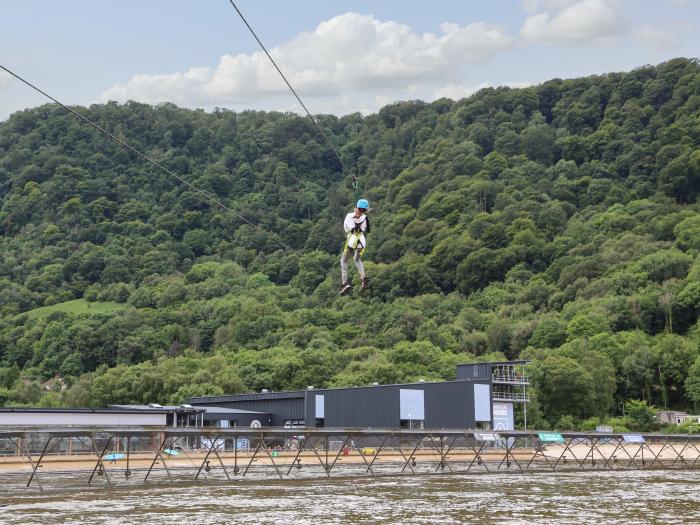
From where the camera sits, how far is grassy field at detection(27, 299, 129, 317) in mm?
178625

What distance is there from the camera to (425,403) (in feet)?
259

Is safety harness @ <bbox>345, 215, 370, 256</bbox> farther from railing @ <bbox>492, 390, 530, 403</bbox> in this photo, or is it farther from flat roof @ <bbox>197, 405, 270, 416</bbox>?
flat roof @ <bbox>197, 405, 270, 416</bbox>

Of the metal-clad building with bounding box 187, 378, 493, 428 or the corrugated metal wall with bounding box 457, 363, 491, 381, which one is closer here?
the metal-clad building with bounding box 187, 378, 493, 428

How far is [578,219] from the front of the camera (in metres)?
176

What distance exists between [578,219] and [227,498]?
14690 centimetres

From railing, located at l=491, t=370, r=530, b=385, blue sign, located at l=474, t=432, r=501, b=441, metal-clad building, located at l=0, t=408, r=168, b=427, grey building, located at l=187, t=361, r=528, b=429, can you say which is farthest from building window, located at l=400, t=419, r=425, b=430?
metal-clad building, located at l=0, t=408, r=168, b=427

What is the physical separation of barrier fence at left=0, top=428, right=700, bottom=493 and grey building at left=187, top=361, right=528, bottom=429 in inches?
128

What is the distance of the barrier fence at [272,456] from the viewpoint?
161 ft

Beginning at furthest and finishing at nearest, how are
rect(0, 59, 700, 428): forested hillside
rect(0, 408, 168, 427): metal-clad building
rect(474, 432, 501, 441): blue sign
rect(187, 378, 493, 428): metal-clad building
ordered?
rect(0, 59, 700, 428): forested hillside → rect(187, 378, 493, 428): metal-clad building → rect(0, 408, 168, 427): metal-clad building → rect(474, 432, 501, 441): blue sign

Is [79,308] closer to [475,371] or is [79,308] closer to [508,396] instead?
[475,371]

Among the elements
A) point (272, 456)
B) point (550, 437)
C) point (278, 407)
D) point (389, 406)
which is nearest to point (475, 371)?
point (389, 406)

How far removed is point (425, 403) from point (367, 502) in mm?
42174

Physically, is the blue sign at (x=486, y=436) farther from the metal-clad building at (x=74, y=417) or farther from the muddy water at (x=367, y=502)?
the metal-clad building at (x=74, y=417)

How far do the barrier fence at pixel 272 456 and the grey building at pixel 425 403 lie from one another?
3.26 meters
